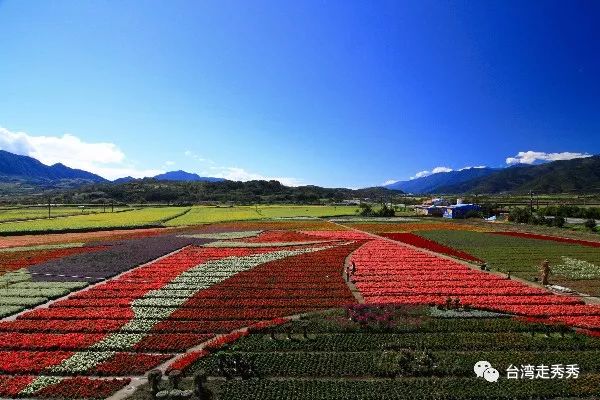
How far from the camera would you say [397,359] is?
54.3ft

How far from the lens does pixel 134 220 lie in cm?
8669

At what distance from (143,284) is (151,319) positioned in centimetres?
931

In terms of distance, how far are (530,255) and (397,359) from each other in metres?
34.9

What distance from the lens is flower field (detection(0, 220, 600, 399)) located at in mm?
15836

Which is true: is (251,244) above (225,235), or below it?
below

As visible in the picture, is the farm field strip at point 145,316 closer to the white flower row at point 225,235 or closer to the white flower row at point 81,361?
the white flower row at point 81,361

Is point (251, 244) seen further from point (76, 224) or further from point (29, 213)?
point (29, 213)

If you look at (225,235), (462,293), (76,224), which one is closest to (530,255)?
(462,293)

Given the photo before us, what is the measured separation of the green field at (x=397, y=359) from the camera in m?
→ 14.4

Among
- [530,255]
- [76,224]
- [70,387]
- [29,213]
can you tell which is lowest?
[70,387]

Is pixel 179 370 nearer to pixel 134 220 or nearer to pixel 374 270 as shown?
pixel 374 270

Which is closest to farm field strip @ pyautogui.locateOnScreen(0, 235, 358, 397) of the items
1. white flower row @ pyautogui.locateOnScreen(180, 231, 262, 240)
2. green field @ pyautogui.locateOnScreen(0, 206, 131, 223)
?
white flower row @ pyautogui.locateOnScreen(180, 231, 262, 240)

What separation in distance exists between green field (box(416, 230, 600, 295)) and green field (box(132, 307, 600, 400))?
14.0 meters

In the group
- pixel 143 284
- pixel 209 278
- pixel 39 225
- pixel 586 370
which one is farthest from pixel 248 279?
pixel 39 225
